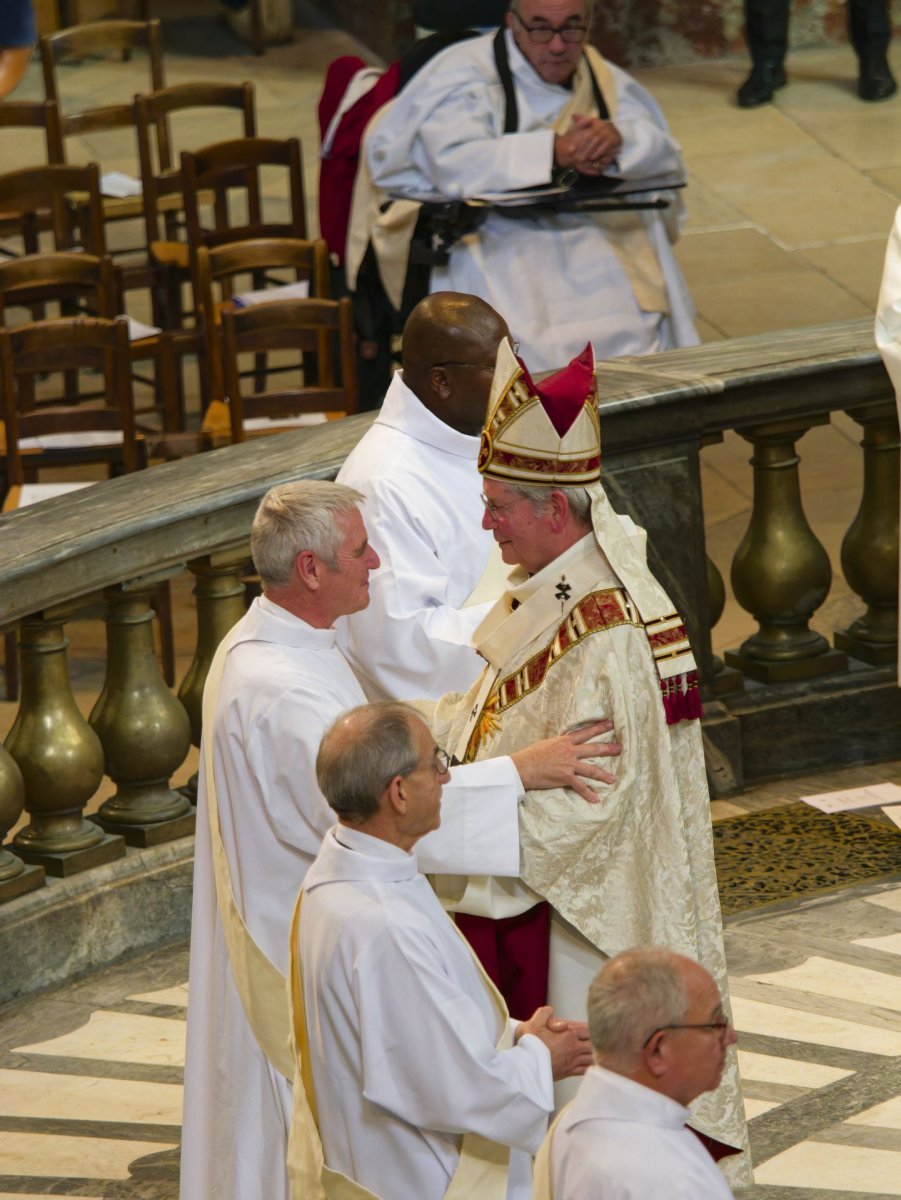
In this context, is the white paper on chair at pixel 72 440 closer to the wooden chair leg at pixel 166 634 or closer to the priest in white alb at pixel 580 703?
the wooden chair leg at pixel 166 634

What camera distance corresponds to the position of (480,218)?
22.7ft

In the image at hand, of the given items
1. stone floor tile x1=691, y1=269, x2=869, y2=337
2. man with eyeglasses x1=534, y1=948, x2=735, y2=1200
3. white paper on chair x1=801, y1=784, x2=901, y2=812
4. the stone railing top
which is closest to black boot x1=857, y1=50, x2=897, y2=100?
stone floor tile x1=691, y1=269, x2=869, y2=337

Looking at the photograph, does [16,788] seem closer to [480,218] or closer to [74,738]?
[74,738]

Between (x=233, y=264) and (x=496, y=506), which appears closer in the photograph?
(x=496, y=506)

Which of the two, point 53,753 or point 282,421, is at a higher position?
point 53,753

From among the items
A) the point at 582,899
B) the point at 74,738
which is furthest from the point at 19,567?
the point at 582,899

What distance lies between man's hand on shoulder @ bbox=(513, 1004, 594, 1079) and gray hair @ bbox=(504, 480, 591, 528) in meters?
0.83

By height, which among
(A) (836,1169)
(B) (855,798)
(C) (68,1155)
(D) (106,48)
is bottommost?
(B) (855,798)

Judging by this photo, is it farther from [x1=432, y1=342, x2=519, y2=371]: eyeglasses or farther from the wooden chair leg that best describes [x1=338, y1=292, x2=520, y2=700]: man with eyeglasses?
the wooden chair leg

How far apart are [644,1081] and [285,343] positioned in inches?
203

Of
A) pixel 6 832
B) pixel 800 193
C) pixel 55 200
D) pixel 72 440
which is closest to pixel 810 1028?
pixel 6 832

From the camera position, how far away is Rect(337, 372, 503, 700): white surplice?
406cm

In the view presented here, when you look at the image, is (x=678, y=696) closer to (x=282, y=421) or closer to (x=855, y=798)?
(x=855, y=798)

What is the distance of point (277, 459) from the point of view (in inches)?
186
